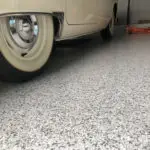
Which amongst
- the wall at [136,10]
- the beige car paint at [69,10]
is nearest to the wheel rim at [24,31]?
the beige car paint at [69,10]

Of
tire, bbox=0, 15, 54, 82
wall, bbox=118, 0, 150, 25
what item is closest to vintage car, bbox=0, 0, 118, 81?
tire, bbox=0, 15, 54, 82

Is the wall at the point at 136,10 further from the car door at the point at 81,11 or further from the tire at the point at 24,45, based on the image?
the tire at the point at 24,45

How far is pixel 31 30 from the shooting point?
1.34 metres

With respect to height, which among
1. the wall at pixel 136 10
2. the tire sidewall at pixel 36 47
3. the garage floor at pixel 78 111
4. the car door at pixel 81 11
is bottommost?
the wall at pixel 136 10

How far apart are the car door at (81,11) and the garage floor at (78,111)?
0.36 m

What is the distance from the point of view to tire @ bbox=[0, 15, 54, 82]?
1156 millimetres

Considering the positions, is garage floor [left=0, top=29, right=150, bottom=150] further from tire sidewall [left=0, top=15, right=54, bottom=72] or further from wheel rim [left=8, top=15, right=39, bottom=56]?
wheel rim [left=8, top=15, right=39, bottom=56]

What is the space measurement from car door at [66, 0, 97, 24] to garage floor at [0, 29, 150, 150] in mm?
360

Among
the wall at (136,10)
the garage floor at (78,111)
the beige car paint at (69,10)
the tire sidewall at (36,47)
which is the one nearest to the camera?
the garage floor at (78,111)

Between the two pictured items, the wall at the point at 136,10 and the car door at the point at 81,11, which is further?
the wall at the point at 136,10

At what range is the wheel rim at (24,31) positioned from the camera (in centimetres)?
124

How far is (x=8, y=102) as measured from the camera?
106cm

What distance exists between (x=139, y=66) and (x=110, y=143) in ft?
3.68

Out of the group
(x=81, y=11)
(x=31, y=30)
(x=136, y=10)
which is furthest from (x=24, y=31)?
(x=136, y=10)
